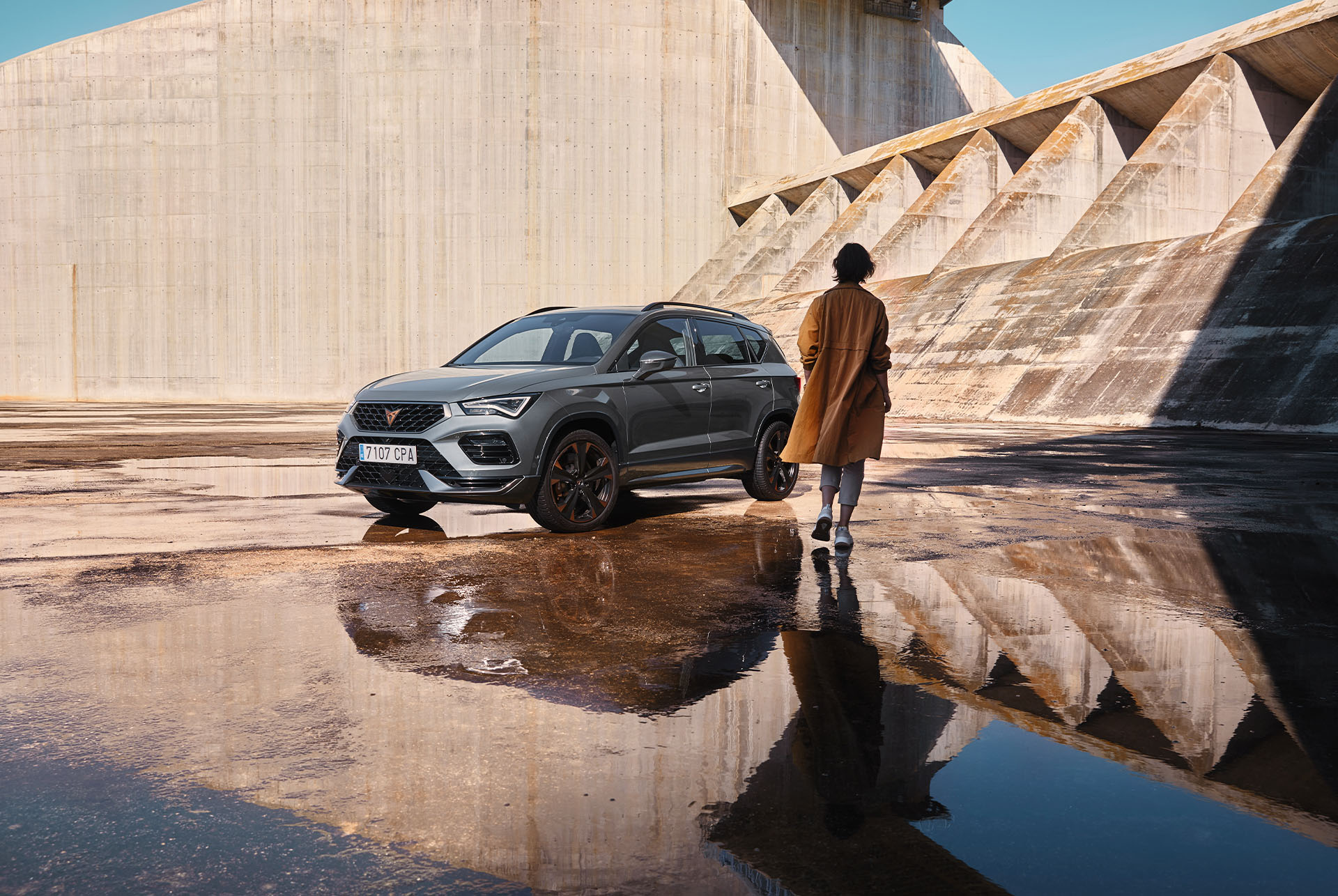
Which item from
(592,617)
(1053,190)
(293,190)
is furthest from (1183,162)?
(293,190)

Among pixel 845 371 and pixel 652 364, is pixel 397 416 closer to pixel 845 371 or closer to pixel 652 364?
pixel 652 364

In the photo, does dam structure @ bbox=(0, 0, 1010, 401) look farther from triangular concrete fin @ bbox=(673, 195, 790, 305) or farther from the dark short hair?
the dark short hair

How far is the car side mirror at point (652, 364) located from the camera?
8.34 metres

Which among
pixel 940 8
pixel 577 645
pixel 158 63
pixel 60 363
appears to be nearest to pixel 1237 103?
pixel 940 8

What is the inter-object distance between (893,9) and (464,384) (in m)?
41.1

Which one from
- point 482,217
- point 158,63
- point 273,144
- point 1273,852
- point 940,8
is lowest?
point 1273,852

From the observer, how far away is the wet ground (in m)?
2.53

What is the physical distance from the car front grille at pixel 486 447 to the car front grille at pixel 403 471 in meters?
0.12

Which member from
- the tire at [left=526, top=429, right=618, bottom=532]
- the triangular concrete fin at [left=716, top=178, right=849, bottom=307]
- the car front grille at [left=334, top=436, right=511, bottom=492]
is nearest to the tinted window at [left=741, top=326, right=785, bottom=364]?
the tire at [left=526, top=429, right=618, bottom=532]

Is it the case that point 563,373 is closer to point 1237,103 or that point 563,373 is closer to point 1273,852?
point 1273,852

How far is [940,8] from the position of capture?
1815 inches

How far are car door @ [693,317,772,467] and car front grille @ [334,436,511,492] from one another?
7.48 feet

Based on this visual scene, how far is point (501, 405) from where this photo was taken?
759cm

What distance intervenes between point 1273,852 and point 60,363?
4323 cm
